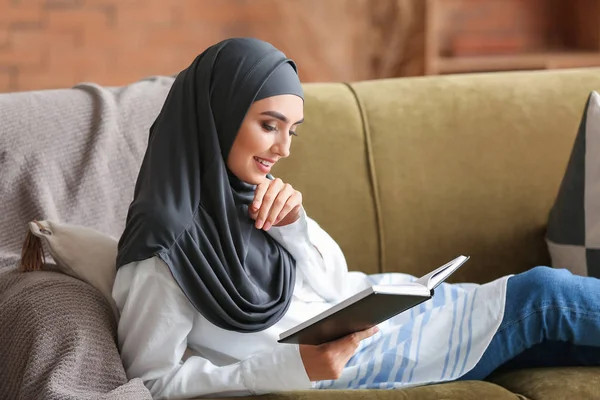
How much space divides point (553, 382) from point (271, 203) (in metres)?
0.59

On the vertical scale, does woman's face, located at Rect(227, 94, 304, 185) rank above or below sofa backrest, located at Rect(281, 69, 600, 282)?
above

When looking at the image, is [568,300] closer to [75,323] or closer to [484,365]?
[484,365]

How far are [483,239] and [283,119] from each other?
0.83 metres

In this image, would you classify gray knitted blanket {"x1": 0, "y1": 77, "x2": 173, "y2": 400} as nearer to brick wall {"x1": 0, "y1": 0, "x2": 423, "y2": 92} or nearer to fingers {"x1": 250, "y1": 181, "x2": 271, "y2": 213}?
fingers {"x1": 250, "y1": 181, "x2": 271, "y2": 213}

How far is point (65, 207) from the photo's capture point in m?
1.91

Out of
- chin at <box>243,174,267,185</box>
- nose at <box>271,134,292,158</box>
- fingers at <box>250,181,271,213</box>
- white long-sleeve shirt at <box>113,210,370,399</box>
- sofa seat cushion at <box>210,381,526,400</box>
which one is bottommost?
sofa seat cushion at <box>210,381,526,400</box>

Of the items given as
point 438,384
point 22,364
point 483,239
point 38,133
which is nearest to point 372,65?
point 483,239

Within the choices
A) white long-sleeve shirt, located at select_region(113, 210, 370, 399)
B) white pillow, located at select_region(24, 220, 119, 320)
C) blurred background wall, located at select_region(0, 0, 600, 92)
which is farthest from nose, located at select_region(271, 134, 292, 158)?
blurred background wall, located at select_region(0, 0, 600, 92)

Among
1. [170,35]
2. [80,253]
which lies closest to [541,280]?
[80,253]

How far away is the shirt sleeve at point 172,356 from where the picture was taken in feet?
4.91

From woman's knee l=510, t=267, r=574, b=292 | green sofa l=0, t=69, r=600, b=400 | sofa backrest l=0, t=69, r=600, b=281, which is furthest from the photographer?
sofa backrest l=0, t=69, r=600, b=281

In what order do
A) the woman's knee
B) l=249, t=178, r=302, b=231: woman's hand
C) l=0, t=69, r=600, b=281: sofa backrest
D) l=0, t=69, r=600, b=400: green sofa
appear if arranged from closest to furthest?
l=249, t=178, r=302, b=231: woman's hand, the woman's knee, l=0, t=69, r=600, b=400: green sofa, l=0, t=69, r=600, b=281: sofa backrest

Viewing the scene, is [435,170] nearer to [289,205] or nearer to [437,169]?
[437,169]

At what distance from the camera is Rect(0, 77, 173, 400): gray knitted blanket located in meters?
1.46
